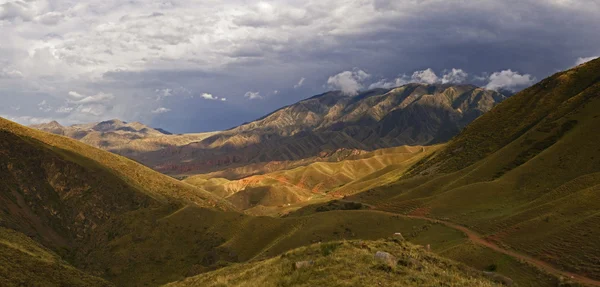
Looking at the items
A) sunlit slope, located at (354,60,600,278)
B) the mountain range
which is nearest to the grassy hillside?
the mountain range

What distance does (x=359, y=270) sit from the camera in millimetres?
23281

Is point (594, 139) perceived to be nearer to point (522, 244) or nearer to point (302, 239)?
point (522, 244)

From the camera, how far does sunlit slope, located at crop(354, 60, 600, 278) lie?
45.0 meters

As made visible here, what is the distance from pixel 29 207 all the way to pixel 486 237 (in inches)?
3292

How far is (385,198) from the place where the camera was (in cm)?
9981

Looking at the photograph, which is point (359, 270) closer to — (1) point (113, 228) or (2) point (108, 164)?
(1) point (113, 228)

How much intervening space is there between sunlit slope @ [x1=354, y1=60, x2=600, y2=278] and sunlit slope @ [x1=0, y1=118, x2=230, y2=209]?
53.0 metres

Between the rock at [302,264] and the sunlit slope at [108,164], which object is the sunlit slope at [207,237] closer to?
the sunlit slope at [108,164]

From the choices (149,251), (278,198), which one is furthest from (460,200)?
(278,198)

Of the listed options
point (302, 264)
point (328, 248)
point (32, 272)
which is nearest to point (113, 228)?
point (32, 272)

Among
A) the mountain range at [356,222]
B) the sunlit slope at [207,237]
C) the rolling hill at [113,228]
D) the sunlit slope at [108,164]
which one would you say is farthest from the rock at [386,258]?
the sunlit slope at [108,164]

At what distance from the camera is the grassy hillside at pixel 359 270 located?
22.5 m

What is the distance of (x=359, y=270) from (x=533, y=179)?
60445mm

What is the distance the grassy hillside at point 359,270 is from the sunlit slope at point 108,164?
81511 millimetres
